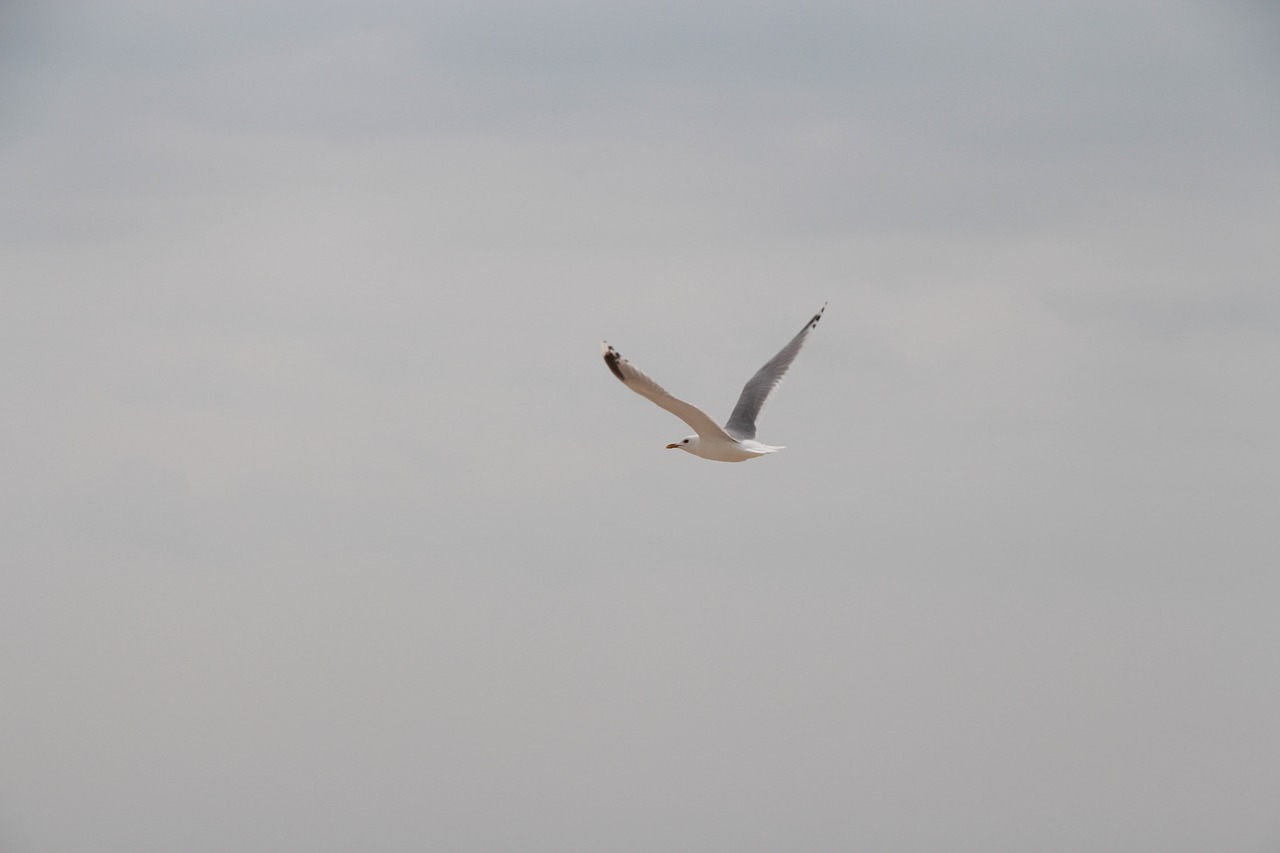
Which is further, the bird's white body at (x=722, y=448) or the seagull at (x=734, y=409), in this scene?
the bird's white body at (x=722, y=448)

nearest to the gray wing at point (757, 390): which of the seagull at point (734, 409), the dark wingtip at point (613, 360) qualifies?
the seagull at point (734, 409)

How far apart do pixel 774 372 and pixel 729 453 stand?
11.3 ft

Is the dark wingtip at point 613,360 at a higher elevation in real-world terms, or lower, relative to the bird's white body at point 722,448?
higher

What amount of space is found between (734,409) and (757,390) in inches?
25.2

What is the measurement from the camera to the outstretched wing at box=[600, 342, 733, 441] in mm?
23188

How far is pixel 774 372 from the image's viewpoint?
95.0 feet

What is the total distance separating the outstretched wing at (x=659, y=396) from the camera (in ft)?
76.1

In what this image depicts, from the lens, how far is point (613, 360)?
23172 millimetres

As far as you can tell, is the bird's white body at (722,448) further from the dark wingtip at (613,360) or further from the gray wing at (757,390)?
the dark wingtip at (613,360)

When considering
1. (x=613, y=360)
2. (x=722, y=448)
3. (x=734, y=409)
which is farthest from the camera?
(x=734, y=409)

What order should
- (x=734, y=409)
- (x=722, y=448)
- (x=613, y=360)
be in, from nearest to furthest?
(x=613, y=360), (x=722, y=448), (x=734, y=409)

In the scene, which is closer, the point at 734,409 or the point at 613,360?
the point at 613,360

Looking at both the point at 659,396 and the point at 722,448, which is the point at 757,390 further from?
the point at 659,396

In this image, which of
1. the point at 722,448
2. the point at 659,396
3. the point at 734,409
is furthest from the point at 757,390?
the point at 659,396
